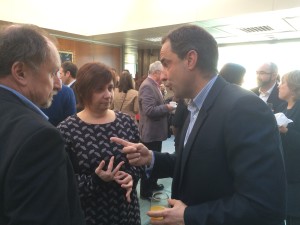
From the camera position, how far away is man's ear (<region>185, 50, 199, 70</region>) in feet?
3.57

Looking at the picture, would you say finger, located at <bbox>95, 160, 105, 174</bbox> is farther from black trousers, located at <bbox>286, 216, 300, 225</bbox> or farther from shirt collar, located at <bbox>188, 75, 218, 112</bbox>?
black trousers, located at <bbox>286, 216, 300, 225</bbox>

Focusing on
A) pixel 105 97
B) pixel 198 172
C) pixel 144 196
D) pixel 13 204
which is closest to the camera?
pixel 13 204

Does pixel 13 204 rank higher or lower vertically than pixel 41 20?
lower

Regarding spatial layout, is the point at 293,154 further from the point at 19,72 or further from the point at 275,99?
the point at 19,72

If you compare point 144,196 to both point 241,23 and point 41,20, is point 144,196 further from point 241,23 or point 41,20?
point 41,20

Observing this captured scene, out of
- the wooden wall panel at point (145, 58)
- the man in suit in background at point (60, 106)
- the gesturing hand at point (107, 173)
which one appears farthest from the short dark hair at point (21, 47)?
the wooden wall panel at point (145, 58)

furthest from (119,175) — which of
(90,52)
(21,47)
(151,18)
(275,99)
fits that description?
(90,52)

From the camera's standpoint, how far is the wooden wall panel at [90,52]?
654cm

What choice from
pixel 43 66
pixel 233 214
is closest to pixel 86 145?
pixel 43 66

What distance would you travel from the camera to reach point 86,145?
4.73 ft

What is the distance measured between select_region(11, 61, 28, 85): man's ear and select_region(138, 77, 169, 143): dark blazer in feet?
7.47

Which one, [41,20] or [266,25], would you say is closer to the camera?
[266,25]

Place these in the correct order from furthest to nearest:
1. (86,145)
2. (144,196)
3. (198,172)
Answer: (144,196)
(86,145)
(198,172)

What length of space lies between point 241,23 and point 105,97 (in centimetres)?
A: 406
